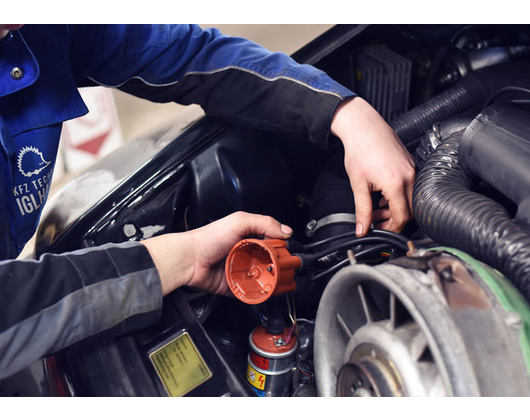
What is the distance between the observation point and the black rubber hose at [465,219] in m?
0.50

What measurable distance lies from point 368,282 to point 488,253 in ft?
0.43

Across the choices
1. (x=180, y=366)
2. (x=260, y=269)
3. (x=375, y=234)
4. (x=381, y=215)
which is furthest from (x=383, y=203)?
(x=180, y=366)

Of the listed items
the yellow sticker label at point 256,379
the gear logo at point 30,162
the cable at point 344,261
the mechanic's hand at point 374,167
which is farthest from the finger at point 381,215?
the gear logo at point 30,162

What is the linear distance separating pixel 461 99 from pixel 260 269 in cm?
51

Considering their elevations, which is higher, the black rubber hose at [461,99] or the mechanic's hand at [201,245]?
the black rubber hose at [461,99]

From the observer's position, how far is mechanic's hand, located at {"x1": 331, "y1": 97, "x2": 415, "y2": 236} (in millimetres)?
739

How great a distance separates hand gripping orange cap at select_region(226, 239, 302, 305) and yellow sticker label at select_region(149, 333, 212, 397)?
0.35ft

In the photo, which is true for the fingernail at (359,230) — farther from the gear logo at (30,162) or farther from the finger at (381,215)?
the gear logo at (30,162)

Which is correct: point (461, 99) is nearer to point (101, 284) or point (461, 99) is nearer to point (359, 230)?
point (359, 230)

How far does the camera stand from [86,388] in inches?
26.0

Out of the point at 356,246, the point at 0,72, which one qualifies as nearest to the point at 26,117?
the point at 0,72

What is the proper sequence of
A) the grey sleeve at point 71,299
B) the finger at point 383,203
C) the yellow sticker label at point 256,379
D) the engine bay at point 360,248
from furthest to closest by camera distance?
the finger at point 383,203, the yellow sticker label at point 256,379, the grey sleeve at point 71,299, the engine bay at point 360,248

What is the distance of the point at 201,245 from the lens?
29.3 inches

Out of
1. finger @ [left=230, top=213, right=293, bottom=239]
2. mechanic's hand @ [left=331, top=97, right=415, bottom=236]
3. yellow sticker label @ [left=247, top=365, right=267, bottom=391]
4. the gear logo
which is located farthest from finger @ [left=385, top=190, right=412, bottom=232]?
the gear logo
